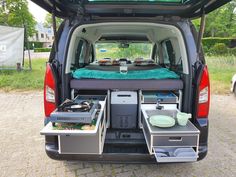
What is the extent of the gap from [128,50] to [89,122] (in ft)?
12.8

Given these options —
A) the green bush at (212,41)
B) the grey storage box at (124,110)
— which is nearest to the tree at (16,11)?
the green bush at (212,41)

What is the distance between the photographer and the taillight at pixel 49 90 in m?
2.28

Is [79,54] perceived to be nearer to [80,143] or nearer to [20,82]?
[80,143]

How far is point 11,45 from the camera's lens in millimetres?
9195

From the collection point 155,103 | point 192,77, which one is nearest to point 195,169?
point 155,103

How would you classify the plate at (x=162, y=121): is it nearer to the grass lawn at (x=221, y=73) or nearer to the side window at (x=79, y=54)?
the side window at (x=79, y=54)

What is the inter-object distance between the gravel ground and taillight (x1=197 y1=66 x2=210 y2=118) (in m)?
0.80

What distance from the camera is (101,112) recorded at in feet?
6.93

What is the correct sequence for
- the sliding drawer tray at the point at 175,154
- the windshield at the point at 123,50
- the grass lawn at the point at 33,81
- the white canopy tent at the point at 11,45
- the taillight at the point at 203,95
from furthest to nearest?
the white canopy tent at the point at 11,45 < the grass lawn at the point at 33,81 < the windshield at the point at 123,50 < the taillight at the point at 203,95 < the sliding drawer tray at the point at 175,154

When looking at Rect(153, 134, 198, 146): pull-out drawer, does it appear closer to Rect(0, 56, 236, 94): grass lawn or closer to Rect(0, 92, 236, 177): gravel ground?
Rect(0, 92, 236, 177): gravel ground

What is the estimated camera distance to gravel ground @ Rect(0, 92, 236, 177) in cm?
255

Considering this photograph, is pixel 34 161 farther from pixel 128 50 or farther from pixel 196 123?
pixel 128 50

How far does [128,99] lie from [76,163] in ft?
3.56

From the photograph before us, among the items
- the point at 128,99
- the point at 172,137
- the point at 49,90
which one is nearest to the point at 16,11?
the point at 49,90
